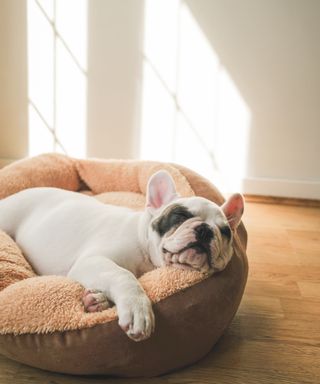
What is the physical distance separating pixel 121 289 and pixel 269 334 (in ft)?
1.85

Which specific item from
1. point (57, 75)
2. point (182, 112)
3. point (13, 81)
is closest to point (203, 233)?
point (182, 112)

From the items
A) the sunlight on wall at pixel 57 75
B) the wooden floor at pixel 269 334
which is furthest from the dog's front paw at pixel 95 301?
the sunlight on wall at pixel 57 75

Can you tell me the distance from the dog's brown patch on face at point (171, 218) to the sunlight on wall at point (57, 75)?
89.6 inches

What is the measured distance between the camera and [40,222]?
168 centimetres

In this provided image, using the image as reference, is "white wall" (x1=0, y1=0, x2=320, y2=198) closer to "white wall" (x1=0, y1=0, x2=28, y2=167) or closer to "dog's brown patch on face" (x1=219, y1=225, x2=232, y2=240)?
"white wall" (x1=0, y1=0, x2=28, y2=167)

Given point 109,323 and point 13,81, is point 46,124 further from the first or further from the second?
point 109,323

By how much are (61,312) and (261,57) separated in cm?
255

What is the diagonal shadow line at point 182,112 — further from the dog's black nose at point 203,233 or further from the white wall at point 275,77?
the dog's black nose at point 203,233

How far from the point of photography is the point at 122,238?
1453mm

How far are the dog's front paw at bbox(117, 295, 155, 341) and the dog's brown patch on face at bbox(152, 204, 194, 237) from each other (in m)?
0.24

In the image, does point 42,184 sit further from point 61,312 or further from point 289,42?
point 289,42

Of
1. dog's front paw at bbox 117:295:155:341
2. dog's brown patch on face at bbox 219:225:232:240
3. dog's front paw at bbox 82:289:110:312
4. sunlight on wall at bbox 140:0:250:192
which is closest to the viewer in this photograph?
dog's front paw at bbox 117:295:155:341

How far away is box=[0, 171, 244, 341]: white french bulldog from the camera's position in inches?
48.0

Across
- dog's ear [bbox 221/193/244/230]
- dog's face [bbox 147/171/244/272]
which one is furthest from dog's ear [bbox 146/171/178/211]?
dog's ear [bbox 221/193/244/230]
